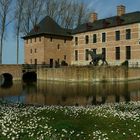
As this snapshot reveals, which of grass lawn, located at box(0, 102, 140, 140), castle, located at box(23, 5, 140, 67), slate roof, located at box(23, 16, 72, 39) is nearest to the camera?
grass lawn, located at box(0, 102, 140, 140)

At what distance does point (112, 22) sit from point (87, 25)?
587cm

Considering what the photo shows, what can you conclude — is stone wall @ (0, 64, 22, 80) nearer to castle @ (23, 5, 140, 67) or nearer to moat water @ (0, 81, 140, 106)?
castle @ (23, 5, 140, 67)

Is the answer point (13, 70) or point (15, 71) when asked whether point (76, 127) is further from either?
point (15, 71)

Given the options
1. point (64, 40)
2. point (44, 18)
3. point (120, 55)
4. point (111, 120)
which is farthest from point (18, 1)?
point (111, 120)

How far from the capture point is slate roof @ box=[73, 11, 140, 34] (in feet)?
180

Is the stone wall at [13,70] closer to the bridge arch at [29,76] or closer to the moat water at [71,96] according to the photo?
the bridge arch at [29,76]

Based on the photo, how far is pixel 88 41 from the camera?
206ft

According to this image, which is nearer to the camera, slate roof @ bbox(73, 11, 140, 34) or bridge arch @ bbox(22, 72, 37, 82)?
slate roof @ bbox(73, 11, 140, 34)

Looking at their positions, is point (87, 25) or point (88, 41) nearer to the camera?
point (88, 41)

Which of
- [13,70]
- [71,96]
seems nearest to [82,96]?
[71,96]

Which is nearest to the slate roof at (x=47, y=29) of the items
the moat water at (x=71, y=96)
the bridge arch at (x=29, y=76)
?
the bridge arch at (x=29, y=76)

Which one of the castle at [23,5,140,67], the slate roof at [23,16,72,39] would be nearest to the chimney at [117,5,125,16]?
the castle at [23,5,140,67]

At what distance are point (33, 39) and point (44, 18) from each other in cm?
501

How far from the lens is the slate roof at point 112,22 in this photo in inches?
2163
